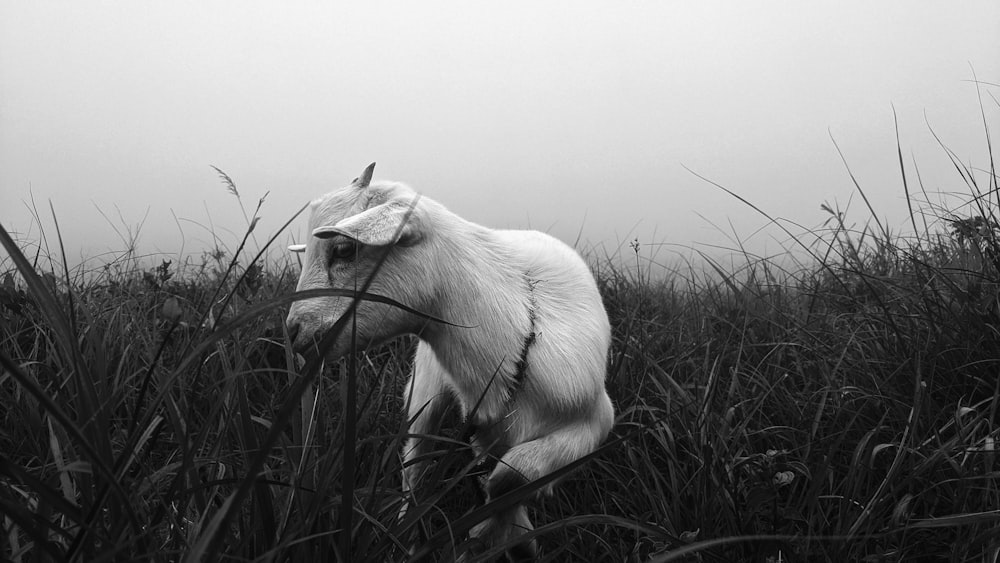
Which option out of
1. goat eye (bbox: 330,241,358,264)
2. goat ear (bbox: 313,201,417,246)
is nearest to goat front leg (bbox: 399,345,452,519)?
goat eye (bbox: 330,241,358,264)

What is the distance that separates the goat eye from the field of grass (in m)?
0.42

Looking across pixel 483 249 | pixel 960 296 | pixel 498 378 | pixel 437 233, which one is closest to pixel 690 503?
pixel 498 378

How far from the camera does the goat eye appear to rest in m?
2.35

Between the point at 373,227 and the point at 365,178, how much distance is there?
41 centimetres

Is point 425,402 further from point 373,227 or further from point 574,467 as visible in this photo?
point 574,467

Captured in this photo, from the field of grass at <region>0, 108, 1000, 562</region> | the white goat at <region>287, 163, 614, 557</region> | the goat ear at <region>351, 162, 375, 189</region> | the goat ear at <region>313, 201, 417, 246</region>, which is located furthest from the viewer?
the goat ear at <region>351, 162, 375, 189</region>

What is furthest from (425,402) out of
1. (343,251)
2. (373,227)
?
(373,227)

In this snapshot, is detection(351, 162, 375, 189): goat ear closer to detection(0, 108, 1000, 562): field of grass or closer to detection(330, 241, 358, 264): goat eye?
detection(330, 241, 358, 264): goat eye

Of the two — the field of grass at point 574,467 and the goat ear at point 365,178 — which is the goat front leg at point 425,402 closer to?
the field of grass at point 574,467

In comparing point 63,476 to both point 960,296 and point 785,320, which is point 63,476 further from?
point 785,320

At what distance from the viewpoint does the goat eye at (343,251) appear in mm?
2352

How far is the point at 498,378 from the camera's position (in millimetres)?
2412

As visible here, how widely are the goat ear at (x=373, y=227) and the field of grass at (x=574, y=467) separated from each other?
401mm

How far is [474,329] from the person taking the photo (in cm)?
240
